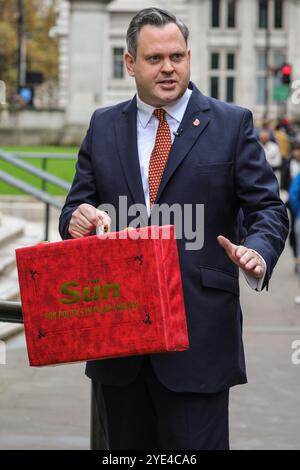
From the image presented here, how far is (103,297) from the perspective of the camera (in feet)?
12.1

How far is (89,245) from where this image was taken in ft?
12.1

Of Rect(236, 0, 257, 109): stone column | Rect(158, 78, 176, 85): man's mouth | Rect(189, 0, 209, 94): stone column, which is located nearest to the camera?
Rect(158, 78, 176, 85): man's mouth

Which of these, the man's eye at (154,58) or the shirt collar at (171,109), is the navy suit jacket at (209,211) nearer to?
the shirt collar at (171,109)

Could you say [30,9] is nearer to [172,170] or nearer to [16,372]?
[16,372]

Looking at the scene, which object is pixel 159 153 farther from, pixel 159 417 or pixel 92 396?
pixel 92 396

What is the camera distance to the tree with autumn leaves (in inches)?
2847

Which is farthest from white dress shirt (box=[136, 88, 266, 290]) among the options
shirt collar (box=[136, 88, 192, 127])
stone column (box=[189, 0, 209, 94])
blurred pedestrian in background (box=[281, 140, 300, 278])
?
stone column (box=[189, 0, 209, 94])

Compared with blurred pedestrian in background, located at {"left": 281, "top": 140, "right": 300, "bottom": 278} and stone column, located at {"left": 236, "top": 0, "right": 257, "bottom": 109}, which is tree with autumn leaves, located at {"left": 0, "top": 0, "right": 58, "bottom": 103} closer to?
stone column, located at {"left": 236, "top": 0, "right": 257, "bottom": 109}

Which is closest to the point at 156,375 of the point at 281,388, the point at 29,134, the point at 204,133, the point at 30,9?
the point at 204,133

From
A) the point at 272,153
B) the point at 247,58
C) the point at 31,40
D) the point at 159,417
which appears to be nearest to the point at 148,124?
the point at 159,417

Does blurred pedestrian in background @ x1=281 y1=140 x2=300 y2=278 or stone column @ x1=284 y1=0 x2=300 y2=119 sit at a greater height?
blurred pedestrian in background @ x1=281 y1=140 x2=300 y2=278

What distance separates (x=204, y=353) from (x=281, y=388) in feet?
15.7

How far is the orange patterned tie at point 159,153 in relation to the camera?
13.2 feet

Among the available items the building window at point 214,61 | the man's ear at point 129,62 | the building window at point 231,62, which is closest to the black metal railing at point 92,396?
the man's ear at point 129,62
